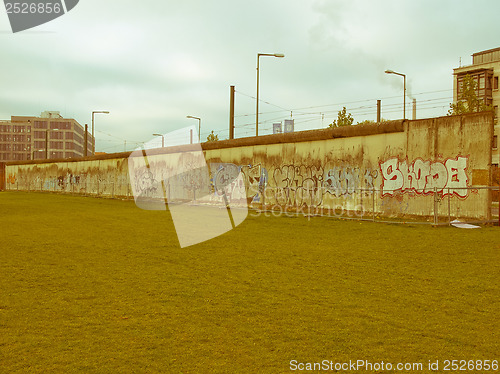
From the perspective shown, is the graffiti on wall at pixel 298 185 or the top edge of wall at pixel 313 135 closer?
the top edge of wall at pixel 313 135

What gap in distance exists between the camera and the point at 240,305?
5836 millimetres

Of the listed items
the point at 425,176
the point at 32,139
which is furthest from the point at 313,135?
the point at 32,139

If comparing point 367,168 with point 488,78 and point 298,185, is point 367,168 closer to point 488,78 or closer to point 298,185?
point 298,185

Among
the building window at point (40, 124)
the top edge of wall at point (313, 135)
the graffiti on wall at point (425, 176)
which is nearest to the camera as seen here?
the graffiti on wall at point (425, 176)

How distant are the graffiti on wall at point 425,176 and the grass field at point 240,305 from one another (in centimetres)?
563

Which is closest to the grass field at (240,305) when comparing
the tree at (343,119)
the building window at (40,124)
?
the tree at (343,119)

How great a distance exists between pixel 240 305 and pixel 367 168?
49.2 feet

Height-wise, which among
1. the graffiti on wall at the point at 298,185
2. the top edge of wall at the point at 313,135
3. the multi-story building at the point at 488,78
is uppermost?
the multi-story building at the point at 488,78

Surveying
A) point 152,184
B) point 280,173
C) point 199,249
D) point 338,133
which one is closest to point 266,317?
point 199,249

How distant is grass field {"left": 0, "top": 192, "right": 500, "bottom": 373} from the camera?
4.16 m

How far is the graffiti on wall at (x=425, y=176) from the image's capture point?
16.4 meters

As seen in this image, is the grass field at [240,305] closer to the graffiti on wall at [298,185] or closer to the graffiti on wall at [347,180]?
the graffiti on wall at [347,180]

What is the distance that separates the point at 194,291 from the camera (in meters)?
6.58

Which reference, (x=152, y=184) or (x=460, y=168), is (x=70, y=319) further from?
(x=152, y=184)
